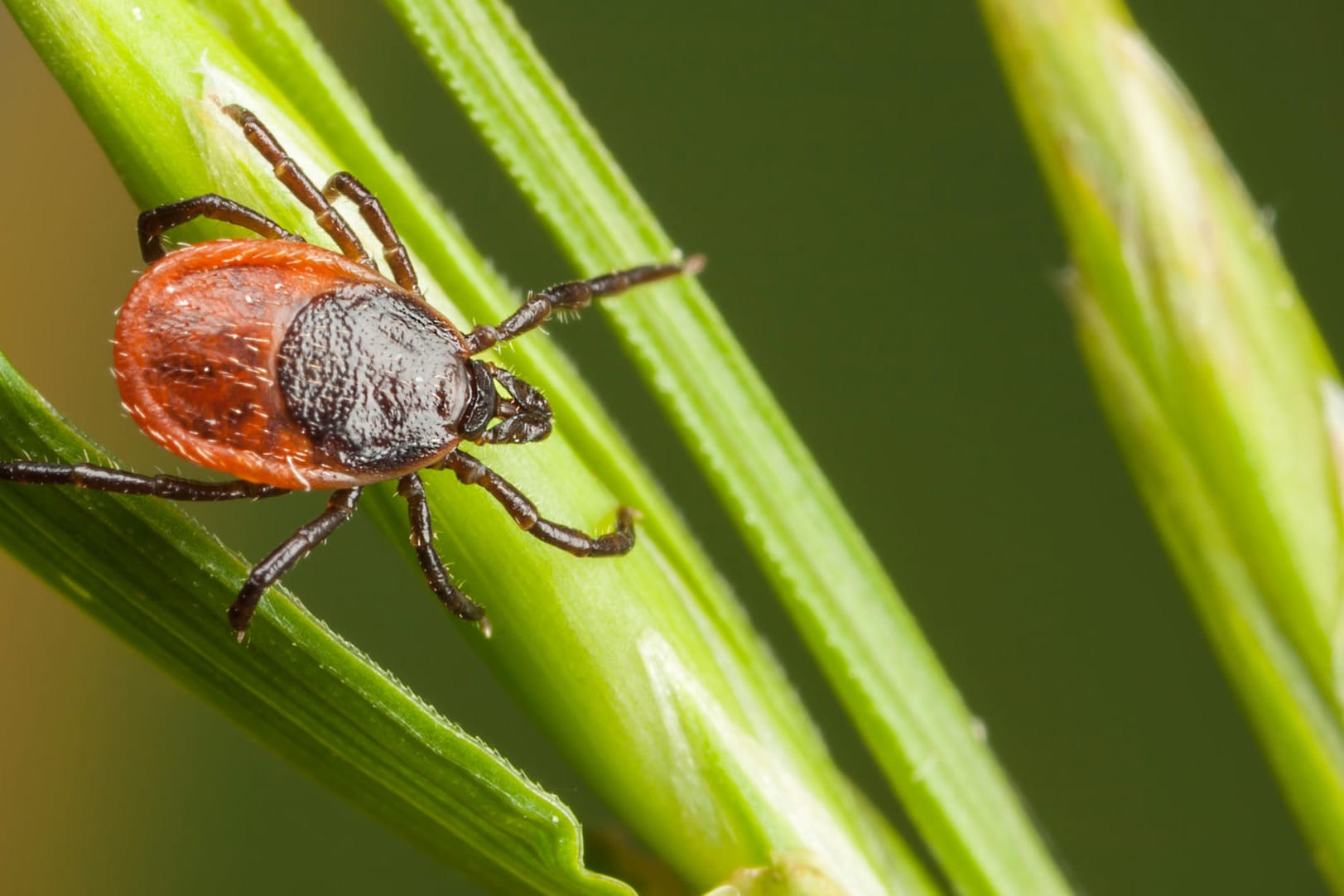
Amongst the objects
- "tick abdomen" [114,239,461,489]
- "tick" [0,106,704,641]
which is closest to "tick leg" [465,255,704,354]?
"tick" [0,106,704,641]

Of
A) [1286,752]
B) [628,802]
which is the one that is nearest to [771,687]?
[628,802]

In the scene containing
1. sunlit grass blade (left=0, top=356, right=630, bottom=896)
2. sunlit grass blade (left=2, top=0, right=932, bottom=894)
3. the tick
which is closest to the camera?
sunlit grass blade (left=0, top=356, right=630, bottom=896)

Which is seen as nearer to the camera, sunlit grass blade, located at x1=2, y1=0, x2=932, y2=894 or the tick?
sunlit grass blade, located at x1=2, y1=0, x2=932, y2=894

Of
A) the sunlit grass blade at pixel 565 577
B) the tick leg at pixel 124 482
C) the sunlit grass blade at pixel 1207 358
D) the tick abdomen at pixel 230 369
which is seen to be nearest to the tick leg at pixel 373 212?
the sunlit grass blade at pixel 565 577

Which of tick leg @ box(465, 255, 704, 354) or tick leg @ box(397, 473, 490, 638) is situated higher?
tick leg @ box(465, 255, 704, 354)

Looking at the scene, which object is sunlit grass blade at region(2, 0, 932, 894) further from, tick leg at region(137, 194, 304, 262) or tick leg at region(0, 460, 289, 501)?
tick leg at region(0, 460, 289, 501)

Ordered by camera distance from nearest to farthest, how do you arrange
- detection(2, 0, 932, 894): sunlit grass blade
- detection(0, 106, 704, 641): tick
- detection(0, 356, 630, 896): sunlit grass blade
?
detection(0, 356, 630, 896): sunlit grass blade
detection(2, 0, 932, 894): sunlit grass blade
detection(0, 106, 704, 641): tick

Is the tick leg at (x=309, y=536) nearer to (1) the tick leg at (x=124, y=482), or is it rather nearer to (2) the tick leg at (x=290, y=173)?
(1) the tick leg at (x=124, y=482)
